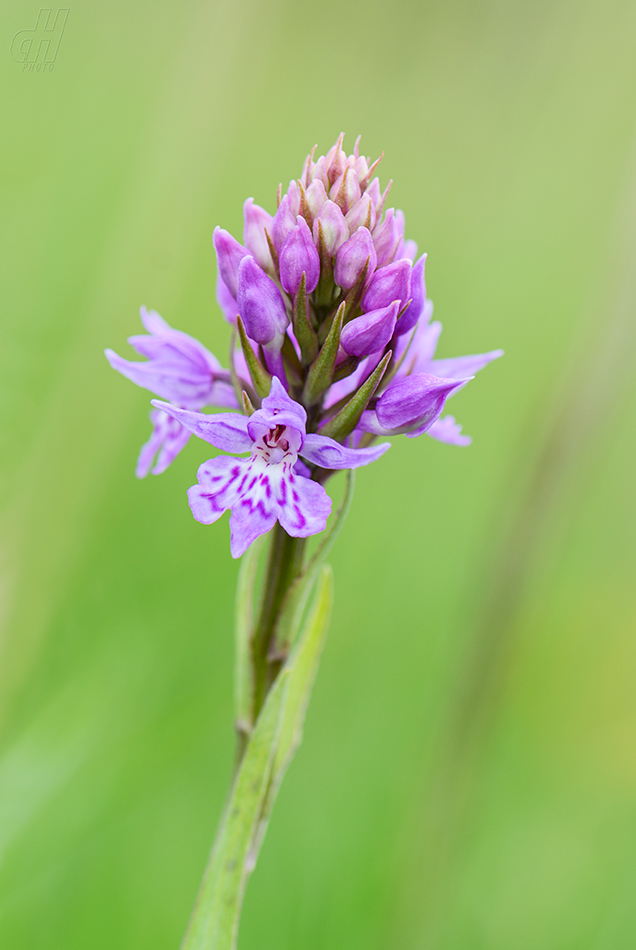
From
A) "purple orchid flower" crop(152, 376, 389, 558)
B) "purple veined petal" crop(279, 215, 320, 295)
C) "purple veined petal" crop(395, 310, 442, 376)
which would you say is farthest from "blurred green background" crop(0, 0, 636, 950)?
"purple veined petal" crop(279, 215, 320, 295)

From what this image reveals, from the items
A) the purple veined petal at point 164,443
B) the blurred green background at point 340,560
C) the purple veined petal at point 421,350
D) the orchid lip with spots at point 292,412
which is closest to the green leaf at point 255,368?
the orchid lip with spots at point 292,412

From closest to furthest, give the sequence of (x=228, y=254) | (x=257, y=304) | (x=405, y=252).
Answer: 1. (x=257, y=304)
2. (x=228, y=254)
3. (x=405, y=252)

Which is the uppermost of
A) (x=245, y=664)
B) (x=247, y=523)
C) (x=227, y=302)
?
(x=227, y=302)

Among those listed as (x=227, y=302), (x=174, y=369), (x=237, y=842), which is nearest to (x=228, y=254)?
(x=227, y=302)

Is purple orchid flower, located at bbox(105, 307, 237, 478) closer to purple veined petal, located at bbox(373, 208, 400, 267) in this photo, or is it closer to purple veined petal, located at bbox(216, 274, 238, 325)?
purple veined petal, located at bbox(216, 274, 238, 325)

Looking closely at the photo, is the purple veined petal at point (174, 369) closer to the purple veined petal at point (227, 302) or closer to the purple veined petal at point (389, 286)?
the purple veined petal at point (227, 302)

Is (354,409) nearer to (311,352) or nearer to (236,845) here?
(311,352)
